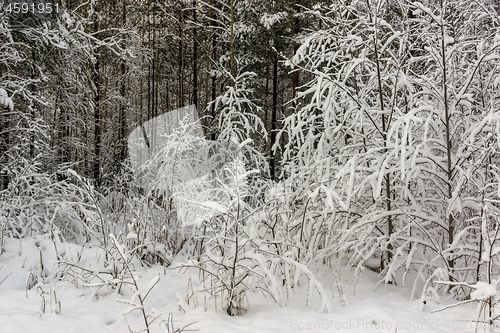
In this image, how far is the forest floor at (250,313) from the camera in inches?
91.3

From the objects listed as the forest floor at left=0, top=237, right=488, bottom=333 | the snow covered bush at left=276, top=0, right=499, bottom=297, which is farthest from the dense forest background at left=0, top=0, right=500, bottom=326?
the forest floor at left=0, top=237, right=488, bottom=333

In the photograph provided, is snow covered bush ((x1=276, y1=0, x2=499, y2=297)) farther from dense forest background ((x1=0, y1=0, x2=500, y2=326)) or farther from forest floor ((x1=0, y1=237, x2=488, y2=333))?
forest floor ((x1=0, y1=237, x2=488, y2=333))

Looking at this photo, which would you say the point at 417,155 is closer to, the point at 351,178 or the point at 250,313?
the point at 351,178

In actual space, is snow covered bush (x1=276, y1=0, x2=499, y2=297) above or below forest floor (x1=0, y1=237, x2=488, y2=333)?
above

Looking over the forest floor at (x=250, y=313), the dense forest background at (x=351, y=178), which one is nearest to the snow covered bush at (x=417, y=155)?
the dense forest background at (x=351, y=178)

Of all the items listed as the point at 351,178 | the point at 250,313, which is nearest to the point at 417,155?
the point at 351,178

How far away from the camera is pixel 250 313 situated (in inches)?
107

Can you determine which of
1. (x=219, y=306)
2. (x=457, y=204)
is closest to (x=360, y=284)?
(x=457, y=204)

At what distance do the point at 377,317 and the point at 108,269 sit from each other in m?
2.47

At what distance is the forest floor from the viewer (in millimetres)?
2318

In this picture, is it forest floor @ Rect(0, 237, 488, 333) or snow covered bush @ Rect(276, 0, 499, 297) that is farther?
snow covered bush @ Rect(276, 0, 499, 297)

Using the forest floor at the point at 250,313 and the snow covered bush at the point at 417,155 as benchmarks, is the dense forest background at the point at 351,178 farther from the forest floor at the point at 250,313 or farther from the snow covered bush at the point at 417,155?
the forest floor at the point at 250,313

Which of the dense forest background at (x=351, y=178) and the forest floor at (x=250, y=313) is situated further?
the dense forest background at (x=351, y=178)

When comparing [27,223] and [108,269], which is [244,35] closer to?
[27,223]
